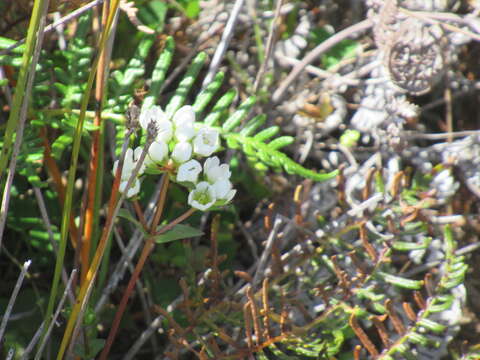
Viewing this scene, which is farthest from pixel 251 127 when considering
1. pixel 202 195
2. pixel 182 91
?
pixel 202 195

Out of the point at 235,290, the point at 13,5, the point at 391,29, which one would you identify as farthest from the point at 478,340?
the point at 13,5

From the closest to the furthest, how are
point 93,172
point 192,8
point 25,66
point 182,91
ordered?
point 25,66
point 93,172
point 182,91
point 192,8

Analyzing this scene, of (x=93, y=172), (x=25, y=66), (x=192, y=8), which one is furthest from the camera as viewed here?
(x=192, y=8)

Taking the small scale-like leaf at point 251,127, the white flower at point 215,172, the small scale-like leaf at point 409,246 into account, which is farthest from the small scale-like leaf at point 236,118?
the small scale-like leaf at point 409,246

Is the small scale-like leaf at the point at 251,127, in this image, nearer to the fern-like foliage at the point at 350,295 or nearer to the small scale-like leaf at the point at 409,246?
the fern-like foliage at the point at 350,295

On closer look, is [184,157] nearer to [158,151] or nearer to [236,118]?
[158,151]

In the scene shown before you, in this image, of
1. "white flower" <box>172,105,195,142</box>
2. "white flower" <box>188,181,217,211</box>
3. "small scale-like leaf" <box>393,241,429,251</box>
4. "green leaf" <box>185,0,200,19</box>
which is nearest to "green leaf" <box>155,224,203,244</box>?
"white flower" <box>188,181,217,211</box>

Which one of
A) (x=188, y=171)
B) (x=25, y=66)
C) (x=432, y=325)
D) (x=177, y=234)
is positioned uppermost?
(x=25, y=66)
